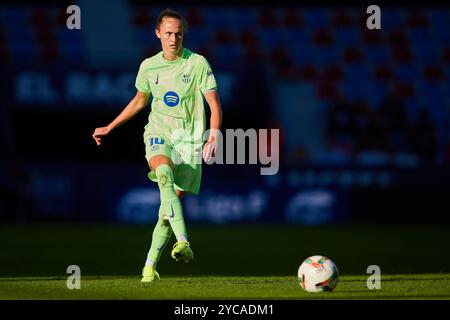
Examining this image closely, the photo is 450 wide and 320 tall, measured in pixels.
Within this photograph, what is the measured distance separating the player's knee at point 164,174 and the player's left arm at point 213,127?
12.9 inches

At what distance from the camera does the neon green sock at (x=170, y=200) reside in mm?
7375

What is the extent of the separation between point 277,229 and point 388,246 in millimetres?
3249

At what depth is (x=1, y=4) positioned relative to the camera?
22.2 meters

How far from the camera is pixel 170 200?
24.5 ft

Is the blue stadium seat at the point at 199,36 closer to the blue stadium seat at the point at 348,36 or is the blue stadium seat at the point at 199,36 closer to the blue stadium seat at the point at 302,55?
the blue stadium seat at the point at 302,55

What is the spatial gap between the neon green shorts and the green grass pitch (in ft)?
2.53

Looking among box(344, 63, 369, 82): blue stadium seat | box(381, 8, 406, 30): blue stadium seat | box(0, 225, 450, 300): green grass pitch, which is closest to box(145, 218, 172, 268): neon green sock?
box(0, 225, 450, 300): green grass pitch

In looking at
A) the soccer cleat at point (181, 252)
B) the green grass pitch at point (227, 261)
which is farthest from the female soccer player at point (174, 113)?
the green grass pitch at point (227, 261)

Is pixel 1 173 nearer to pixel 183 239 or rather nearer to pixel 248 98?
pixel 248 98

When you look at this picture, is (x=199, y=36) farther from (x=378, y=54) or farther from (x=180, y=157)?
(x=180, y=157)

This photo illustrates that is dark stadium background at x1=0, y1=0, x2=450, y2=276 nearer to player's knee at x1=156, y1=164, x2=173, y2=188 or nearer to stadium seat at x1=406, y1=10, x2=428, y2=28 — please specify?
player's knee at x1=156, y1=164, x2=173, y2=188

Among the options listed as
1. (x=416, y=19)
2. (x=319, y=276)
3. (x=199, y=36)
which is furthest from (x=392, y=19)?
(x=319, y=276)

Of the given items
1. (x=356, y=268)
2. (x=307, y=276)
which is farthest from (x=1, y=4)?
(x=307, y=276)

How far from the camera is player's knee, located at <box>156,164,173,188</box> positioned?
7422mm
